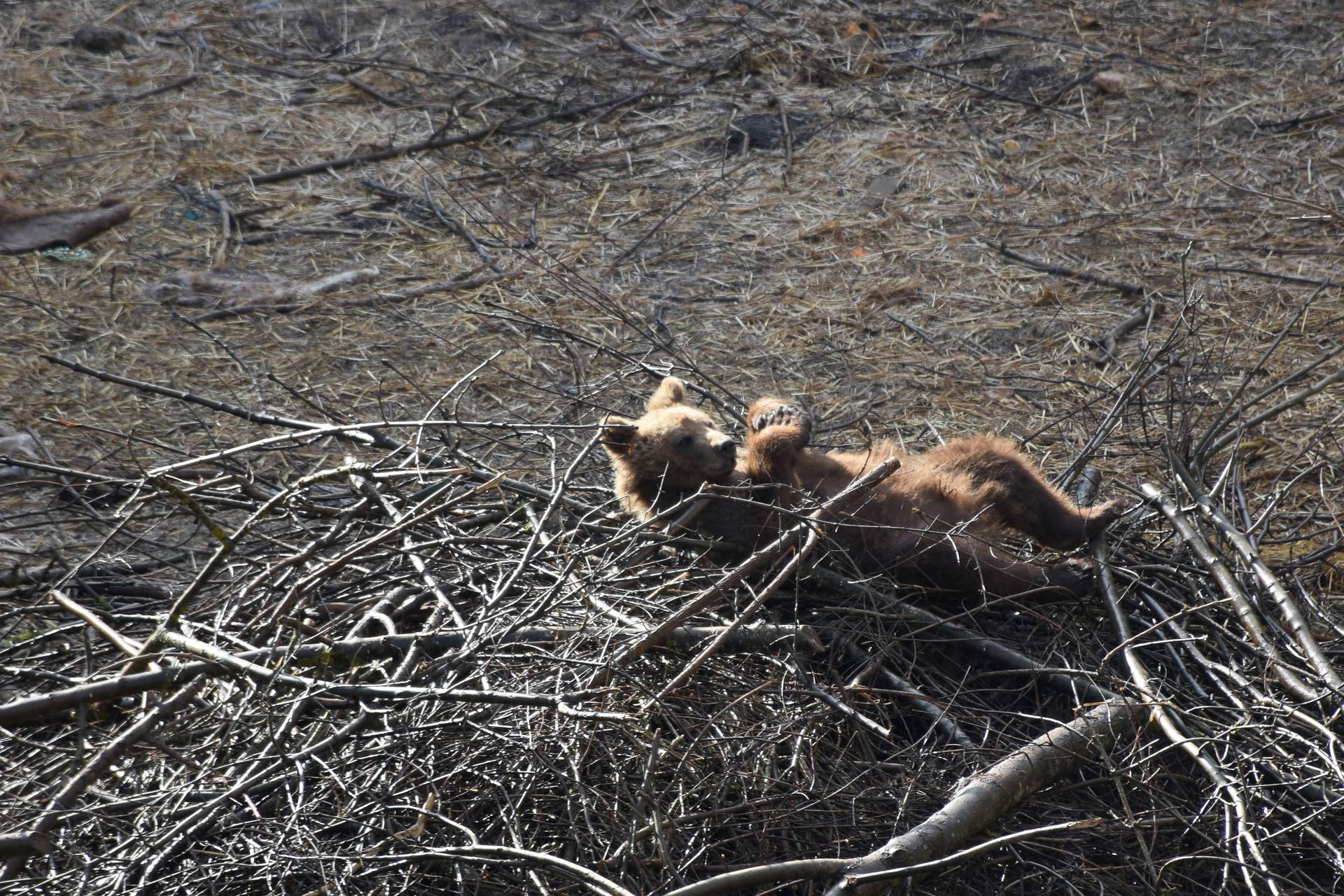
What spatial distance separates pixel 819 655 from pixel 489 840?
1358 millimetres

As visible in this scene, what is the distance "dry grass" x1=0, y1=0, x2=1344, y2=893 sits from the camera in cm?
351

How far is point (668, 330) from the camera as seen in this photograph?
7.84 meters

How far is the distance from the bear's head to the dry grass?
32cm

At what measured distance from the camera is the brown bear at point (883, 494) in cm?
467

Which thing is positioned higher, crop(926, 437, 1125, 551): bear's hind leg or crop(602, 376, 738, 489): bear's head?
crop(926, 437, 1125, 551): bear's hind leg

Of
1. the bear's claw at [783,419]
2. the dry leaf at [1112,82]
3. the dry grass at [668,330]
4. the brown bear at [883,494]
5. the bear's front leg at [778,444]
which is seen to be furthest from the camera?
the dry leaf at [1112,82]

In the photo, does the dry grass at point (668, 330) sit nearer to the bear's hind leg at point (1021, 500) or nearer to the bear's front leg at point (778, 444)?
the bear's hind leg at point (1021, 500)

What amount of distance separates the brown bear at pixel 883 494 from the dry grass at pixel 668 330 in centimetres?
24

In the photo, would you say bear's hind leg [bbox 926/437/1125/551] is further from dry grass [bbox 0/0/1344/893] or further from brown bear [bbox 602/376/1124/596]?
dry grass [bbox 0/0/1344/893]

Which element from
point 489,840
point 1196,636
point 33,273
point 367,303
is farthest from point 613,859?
point 33,273

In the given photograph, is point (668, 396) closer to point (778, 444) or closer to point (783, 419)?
point (783, 419)

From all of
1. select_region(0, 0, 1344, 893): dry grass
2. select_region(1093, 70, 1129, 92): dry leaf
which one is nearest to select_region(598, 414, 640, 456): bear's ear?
select_region(0, 0, 1344, 893): dry grass

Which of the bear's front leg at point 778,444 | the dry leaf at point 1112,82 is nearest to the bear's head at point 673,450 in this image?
the bear's front leg at point 778,444

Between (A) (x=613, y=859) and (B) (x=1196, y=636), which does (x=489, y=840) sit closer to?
(A) (x=613, y=859)
